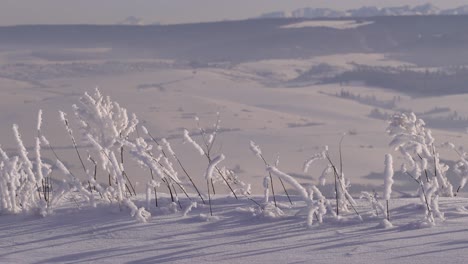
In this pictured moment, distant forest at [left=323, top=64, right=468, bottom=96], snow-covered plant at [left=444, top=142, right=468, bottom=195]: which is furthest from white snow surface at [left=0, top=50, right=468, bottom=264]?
distant forest at [left=323, top=64, right=468, bottom=96]

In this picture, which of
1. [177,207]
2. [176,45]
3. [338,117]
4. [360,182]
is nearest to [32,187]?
[177,207]

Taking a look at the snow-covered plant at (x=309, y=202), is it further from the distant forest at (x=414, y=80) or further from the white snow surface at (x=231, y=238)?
the distant forest at (x=414, y=80)

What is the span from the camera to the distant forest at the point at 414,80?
75.0ft

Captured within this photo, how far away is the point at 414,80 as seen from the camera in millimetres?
25156

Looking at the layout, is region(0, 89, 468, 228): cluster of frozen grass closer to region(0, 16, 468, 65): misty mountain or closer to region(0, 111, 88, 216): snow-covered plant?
region(0, 111, 88, 216): snow-covered plant

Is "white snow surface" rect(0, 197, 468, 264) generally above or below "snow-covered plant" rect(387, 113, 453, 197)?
below


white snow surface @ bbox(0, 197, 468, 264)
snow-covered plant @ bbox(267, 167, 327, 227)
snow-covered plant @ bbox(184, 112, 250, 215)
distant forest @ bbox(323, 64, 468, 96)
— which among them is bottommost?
white snow surface @ bbox(0, 197, 468, 264)

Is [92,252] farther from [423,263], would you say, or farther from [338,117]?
[338,117]

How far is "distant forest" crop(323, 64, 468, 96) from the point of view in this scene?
22.9m

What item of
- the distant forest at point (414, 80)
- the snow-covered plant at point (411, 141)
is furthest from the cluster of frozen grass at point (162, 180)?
the distant forest at point (414, 80)

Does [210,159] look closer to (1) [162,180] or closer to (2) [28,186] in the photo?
(1) [162,180]

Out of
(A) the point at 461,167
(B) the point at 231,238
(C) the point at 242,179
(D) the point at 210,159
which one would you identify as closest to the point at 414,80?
(C) the point at 242,179

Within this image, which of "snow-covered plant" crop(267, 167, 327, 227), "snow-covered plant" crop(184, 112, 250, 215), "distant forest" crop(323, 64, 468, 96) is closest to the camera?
"snow-covered plant" crop(267, 167, 327, 227)

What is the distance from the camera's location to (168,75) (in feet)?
97.8
